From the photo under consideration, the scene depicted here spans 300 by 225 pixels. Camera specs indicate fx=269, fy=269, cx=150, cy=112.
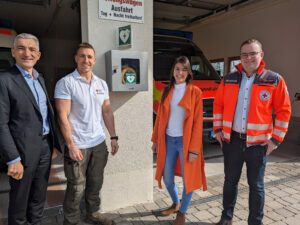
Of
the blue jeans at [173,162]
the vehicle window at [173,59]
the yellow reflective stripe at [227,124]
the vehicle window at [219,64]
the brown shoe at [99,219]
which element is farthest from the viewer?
the vehicle window at [219,64]

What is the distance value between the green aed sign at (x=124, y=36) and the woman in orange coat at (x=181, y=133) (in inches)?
23.9

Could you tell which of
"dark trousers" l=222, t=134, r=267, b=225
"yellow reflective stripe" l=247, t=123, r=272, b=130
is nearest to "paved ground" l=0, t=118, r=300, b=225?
"dark trousers" l=222, t=134, r=267, b=225

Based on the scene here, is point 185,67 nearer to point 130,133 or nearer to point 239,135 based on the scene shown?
point 239,135

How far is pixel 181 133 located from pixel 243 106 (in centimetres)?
66

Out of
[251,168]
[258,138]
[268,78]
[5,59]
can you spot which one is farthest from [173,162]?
[5,59]

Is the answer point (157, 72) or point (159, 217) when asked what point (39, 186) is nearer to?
point (159, 217)

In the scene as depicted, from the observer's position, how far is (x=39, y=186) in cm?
235

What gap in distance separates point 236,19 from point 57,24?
21.3 ft

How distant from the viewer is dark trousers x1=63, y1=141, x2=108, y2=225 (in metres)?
2.55

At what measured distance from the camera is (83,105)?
2477mm

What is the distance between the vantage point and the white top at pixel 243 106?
101 inches

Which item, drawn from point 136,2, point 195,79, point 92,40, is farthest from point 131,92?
point 195,79

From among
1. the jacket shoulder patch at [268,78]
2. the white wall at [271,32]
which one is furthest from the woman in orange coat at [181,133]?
the white wall at [271,32]

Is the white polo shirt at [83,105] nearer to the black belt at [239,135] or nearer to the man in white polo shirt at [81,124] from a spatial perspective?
the man in white polo shirt at [81,124]
